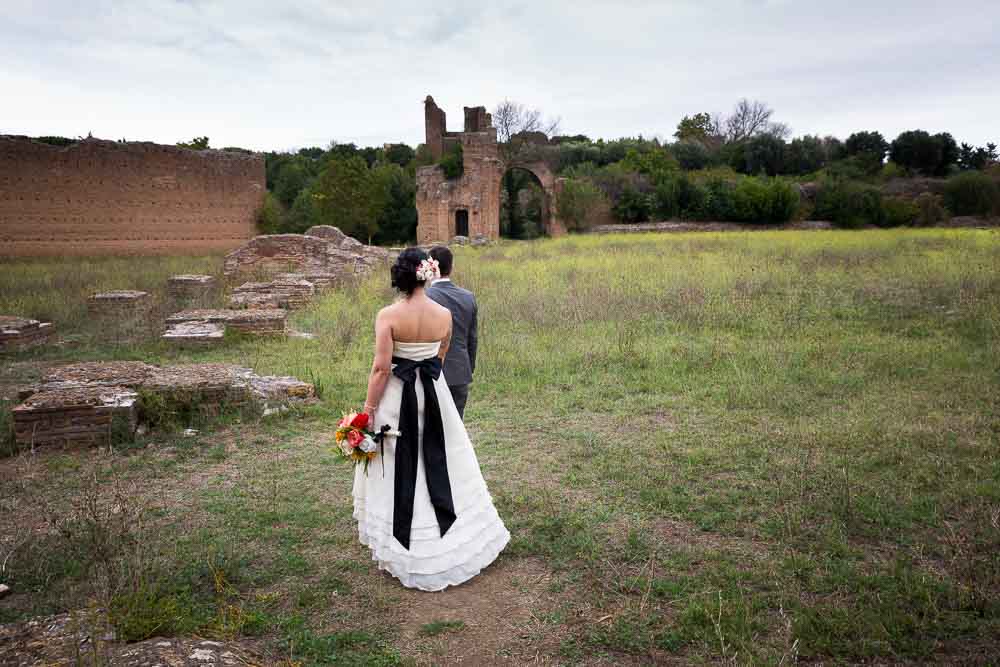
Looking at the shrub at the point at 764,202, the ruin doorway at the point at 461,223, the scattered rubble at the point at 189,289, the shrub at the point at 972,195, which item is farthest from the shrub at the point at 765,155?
the scattered rubble at the point at 189,289

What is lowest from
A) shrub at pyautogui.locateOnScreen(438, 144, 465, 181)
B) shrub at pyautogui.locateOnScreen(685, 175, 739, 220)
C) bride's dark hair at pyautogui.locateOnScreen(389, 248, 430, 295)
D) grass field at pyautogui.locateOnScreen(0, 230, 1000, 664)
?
grass field at pyautogui.locateOnScreen(0, 230, 1000, 664)

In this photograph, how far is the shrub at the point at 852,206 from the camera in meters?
33.0

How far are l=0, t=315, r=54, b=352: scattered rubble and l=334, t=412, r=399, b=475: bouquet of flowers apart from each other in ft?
25.6

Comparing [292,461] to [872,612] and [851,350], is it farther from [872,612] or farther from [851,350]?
[851,350]

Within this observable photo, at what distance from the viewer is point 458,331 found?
175 inches

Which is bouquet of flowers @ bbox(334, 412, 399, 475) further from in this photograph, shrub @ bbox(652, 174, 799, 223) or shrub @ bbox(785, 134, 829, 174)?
shrub @ bbox(785, 134, 829, 174)

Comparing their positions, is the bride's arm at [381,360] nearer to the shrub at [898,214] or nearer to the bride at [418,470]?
the bride at [418,470]

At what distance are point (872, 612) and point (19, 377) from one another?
8455mm

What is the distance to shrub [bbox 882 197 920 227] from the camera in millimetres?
32844

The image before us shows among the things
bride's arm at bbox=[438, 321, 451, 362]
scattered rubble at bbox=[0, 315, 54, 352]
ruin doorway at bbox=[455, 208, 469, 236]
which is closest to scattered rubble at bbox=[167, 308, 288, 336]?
scattered rubble at bbox=[0, 315, 54, 352]

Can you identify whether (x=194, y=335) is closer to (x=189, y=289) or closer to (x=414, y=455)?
(x=189, y=289)

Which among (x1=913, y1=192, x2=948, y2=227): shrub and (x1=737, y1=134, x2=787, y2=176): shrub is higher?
(x1=737, y1=134, x2=787, y2=176): shrub

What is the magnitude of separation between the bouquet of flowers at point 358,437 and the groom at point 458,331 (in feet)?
3.23

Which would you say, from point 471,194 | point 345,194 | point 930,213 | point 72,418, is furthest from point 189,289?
point 930,213
